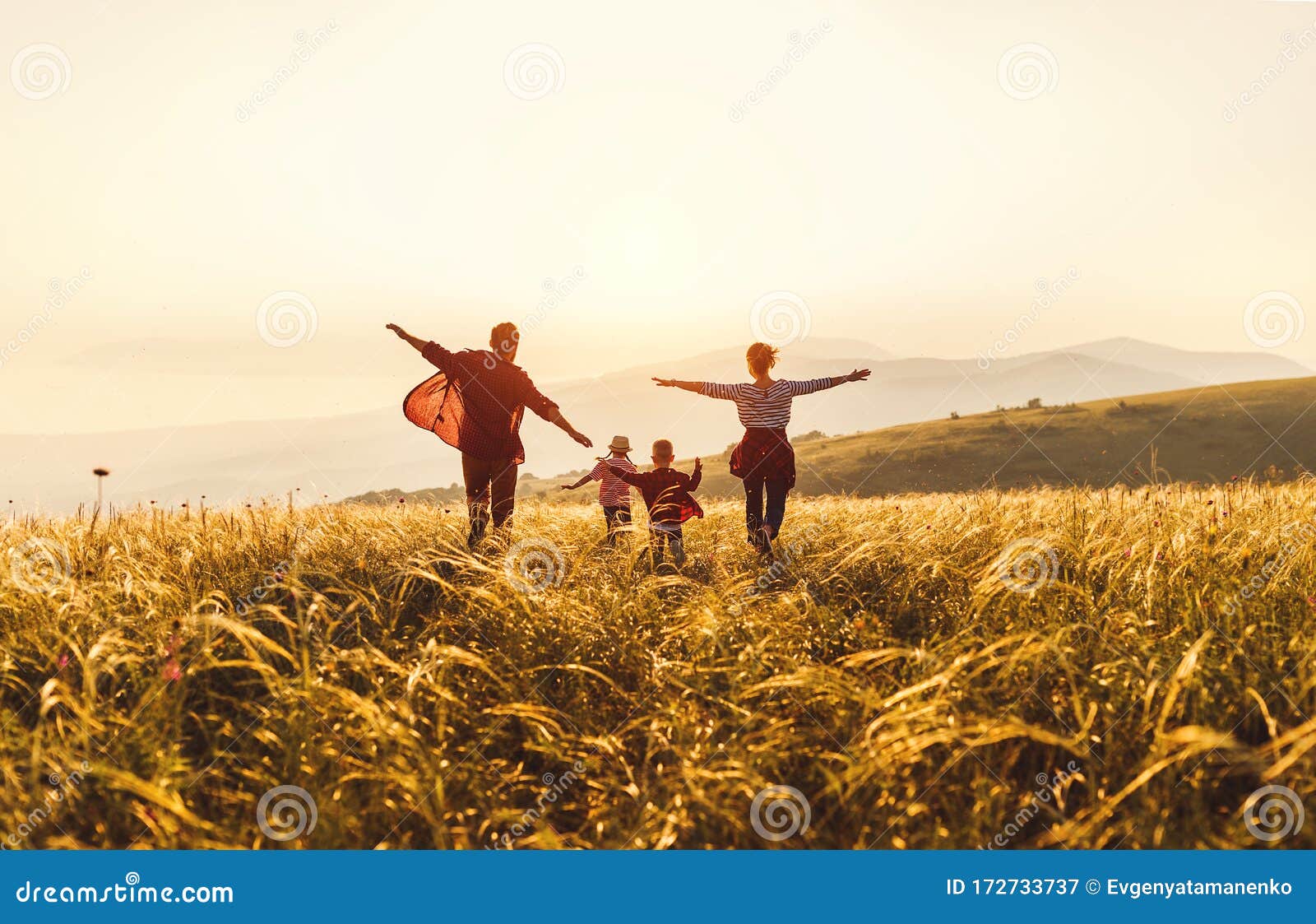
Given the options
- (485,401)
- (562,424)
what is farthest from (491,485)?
(562,424)

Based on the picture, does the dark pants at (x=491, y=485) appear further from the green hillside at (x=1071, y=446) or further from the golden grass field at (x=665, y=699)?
the green hillside at (x=1071, y=446)

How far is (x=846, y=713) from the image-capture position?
408 centimetres

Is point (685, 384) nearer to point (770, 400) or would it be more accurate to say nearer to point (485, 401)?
point (770, 400)

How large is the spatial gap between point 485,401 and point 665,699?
4.59 m

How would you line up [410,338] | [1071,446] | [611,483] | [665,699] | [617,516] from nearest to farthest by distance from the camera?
[665,699], [410,338], [617,516], [611,483], [1071,446]

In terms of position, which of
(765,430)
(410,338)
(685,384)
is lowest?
(765,430)

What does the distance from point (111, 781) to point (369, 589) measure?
7.18 ft

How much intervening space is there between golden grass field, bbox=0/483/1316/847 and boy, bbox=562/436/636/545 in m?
1.91

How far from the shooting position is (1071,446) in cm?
5353

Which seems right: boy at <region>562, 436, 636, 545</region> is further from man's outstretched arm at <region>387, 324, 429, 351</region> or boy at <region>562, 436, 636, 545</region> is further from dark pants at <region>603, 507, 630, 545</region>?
man's outstretched arm at <region>387, 324, 429, 351</region>

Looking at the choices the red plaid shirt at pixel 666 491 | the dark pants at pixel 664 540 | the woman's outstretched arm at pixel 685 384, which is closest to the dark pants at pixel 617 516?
the red plaid shirt at pixel 666 491

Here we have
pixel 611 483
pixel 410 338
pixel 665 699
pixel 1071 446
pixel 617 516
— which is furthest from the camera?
pixel 1071 446

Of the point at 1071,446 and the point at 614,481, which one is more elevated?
the point at 1071,446

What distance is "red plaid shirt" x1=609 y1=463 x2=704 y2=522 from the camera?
26.0 feet
